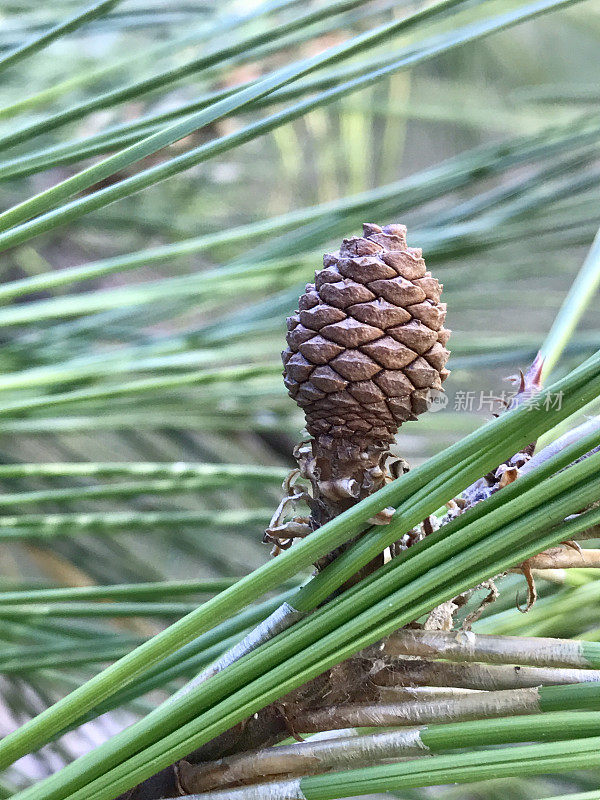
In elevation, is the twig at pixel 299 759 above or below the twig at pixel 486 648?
below

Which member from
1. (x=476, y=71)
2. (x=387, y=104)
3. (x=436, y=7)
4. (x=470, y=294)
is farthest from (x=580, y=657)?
(x=476, y=71)

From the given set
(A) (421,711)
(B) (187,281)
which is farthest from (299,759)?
(B) (187,281)

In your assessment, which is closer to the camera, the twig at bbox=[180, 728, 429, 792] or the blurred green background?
the twig at bbox=[180, 728, 429, 792]

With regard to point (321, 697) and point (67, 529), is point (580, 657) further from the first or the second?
point (67, 529)

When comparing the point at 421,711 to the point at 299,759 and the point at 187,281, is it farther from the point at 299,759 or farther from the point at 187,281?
the point at 187,281

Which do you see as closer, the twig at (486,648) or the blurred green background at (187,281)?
the twig at (486,648)

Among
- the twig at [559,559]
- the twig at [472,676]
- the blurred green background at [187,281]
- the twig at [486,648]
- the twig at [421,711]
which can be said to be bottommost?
the twig at [421,711]

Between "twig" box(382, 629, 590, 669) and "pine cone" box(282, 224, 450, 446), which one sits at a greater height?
"pine cone" box(282, 224, 450, 446)
